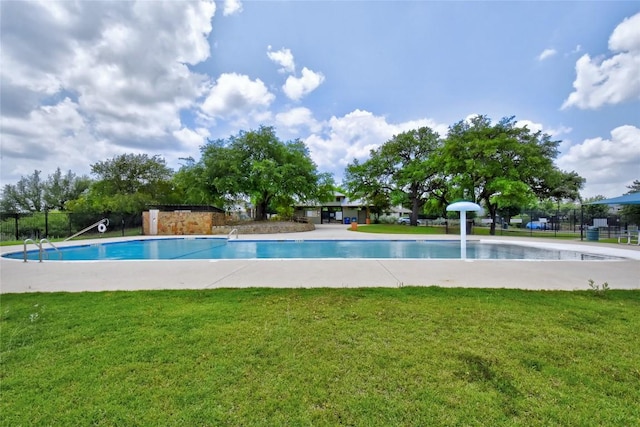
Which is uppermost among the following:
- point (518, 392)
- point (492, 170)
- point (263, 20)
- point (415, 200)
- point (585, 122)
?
point (263, 20)

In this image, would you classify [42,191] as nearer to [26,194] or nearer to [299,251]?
[26,194]

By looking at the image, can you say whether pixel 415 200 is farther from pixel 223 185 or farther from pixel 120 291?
pixel 120 291

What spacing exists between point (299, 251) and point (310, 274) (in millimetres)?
6528

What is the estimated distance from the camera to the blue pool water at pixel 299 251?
10.6m

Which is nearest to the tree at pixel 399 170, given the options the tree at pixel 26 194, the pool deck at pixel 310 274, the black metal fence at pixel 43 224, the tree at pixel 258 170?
the tree at pixel 258 170

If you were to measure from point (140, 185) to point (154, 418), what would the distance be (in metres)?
26.8

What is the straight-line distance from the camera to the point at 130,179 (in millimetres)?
24188

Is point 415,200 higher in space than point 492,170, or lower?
lower

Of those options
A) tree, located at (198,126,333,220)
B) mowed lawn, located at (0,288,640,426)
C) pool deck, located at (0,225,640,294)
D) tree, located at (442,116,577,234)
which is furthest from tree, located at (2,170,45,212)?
tree, located at (442,116,577,234)

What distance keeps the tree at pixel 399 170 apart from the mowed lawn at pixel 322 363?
21.3 meters

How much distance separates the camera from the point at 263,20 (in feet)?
43.3

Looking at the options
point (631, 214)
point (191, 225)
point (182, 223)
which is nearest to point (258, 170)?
point (191, 225)

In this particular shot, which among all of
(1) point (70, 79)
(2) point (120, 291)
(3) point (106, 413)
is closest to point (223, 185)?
(1) point (70, 79)

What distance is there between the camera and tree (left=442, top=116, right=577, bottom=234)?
A: 59.5 ft
